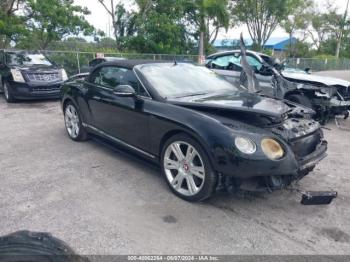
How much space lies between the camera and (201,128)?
3.25 meters

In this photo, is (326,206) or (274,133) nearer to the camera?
(274,133)

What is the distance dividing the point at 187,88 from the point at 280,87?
3.88 meters

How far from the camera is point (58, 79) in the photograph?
377 inches

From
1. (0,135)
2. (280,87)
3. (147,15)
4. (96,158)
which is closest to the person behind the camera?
(96,158)

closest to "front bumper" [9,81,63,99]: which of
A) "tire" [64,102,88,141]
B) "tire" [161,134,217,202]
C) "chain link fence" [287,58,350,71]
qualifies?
"tire" [64,102,88,141]

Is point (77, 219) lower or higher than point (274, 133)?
lower

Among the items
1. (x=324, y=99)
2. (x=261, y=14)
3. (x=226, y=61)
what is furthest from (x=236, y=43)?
(x=324, y=99)

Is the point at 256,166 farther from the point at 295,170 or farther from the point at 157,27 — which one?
the point at 157,27

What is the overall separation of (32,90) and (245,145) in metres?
7.84

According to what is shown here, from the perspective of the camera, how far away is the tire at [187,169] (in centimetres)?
326

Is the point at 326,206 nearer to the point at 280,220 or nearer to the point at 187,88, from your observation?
the point at 280,220

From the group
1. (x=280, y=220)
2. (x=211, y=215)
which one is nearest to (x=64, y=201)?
(x=211, y=215)

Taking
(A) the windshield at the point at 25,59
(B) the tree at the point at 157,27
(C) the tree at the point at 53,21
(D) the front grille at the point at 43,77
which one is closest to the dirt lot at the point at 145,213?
(D) the front grille at the point at 43,77

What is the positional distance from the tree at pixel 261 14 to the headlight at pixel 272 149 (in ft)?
94.9
